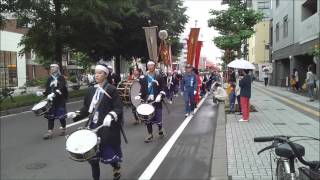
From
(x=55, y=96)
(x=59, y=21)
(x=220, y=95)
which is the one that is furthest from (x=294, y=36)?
(x=55, y=96)

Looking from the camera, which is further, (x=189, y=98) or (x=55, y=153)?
(x=189, y=98)

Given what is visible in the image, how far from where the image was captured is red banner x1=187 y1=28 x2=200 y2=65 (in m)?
20.9

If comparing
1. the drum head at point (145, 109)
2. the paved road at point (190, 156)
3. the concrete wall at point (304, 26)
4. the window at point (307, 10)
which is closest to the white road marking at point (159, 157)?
the paved road at point (190, 156)

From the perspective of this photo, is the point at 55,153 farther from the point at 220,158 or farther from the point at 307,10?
the point at 307,10

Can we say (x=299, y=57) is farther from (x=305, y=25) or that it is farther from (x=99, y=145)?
(x=99, y=145)

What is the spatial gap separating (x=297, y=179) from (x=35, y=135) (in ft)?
31.7

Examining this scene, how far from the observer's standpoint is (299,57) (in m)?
35.3

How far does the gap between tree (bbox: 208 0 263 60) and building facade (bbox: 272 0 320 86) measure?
4.24 meters

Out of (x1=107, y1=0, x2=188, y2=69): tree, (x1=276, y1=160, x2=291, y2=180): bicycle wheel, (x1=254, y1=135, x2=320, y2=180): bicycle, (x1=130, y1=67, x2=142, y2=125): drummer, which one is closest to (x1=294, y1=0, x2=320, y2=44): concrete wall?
(x1=107, y1=0, x2=188, y2=69): tree

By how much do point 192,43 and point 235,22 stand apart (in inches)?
98.4

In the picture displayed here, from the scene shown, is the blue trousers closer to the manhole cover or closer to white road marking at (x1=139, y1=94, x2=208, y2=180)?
white road marking at (x1=139, y1=94, x2=208, y2=180)

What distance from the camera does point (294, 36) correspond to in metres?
34.3

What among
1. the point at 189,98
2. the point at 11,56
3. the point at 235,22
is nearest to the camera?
the point at 189,98

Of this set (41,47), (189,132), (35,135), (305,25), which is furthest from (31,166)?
(305,25)
